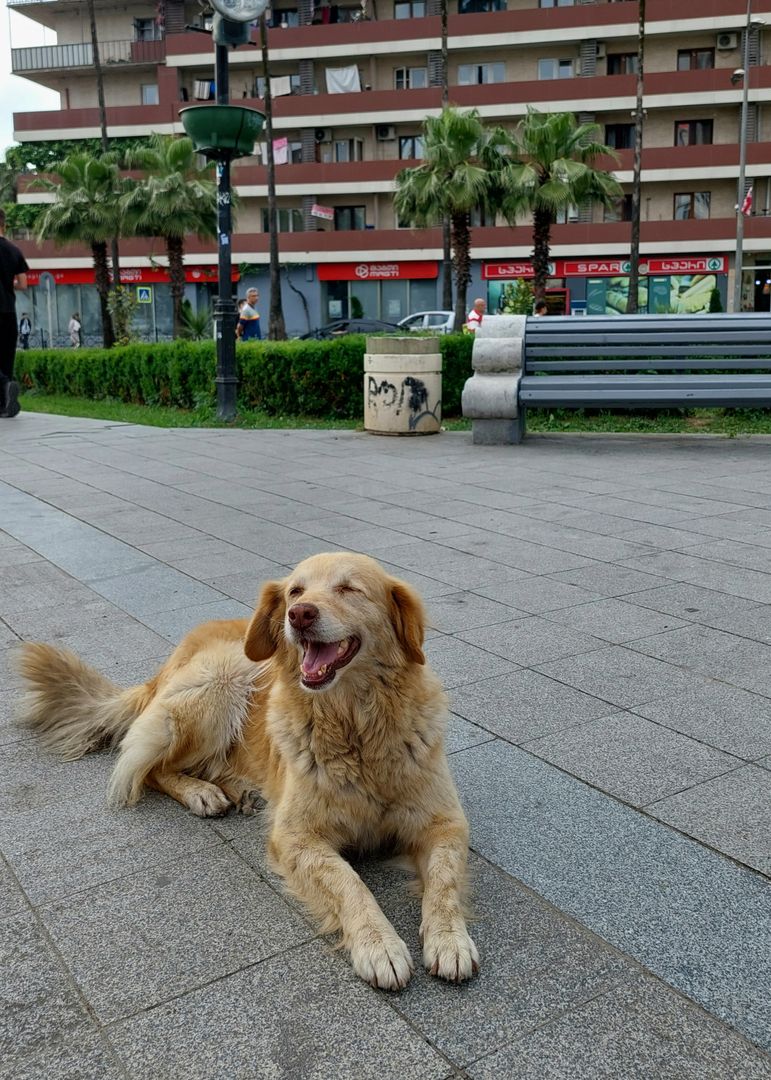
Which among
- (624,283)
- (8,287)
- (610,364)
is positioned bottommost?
(610,364)

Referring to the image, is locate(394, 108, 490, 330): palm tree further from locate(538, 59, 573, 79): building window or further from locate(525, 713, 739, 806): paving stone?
locate(525, 713, 739, 806): paving stone

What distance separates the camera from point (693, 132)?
47531 millimetres

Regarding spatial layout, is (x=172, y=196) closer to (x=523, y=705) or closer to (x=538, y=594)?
(x=538, y=594)

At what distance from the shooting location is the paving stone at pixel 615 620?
5.03 m

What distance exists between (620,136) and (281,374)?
38.2 metres

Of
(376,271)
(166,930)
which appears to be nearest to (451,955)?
(166,930)

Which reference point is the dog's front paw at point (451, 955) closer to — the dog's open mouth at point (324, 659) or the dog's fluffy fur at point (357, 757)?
the dog's fluffy fur at point (357, 757)

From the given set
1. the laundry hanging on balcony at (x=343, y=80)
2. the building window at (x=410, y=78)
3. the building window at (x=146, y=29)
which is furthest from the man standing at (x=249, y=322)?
the building window at (x=146, y=29)

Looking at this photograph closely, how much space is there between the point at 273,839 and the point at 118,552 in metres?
4.26

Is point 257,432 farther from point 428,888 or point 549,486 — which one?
point 428,888

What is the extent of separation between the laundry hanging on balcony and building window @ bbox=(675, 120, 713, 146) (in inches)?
602

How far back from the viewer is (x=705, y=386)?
35.8 ft

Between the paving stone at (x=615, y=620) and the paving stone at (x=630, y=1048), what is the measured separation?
8.87 ft

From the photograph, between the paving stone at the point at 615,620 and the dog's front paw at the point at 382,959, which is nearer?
the dog's front paw at the point at 382,959
